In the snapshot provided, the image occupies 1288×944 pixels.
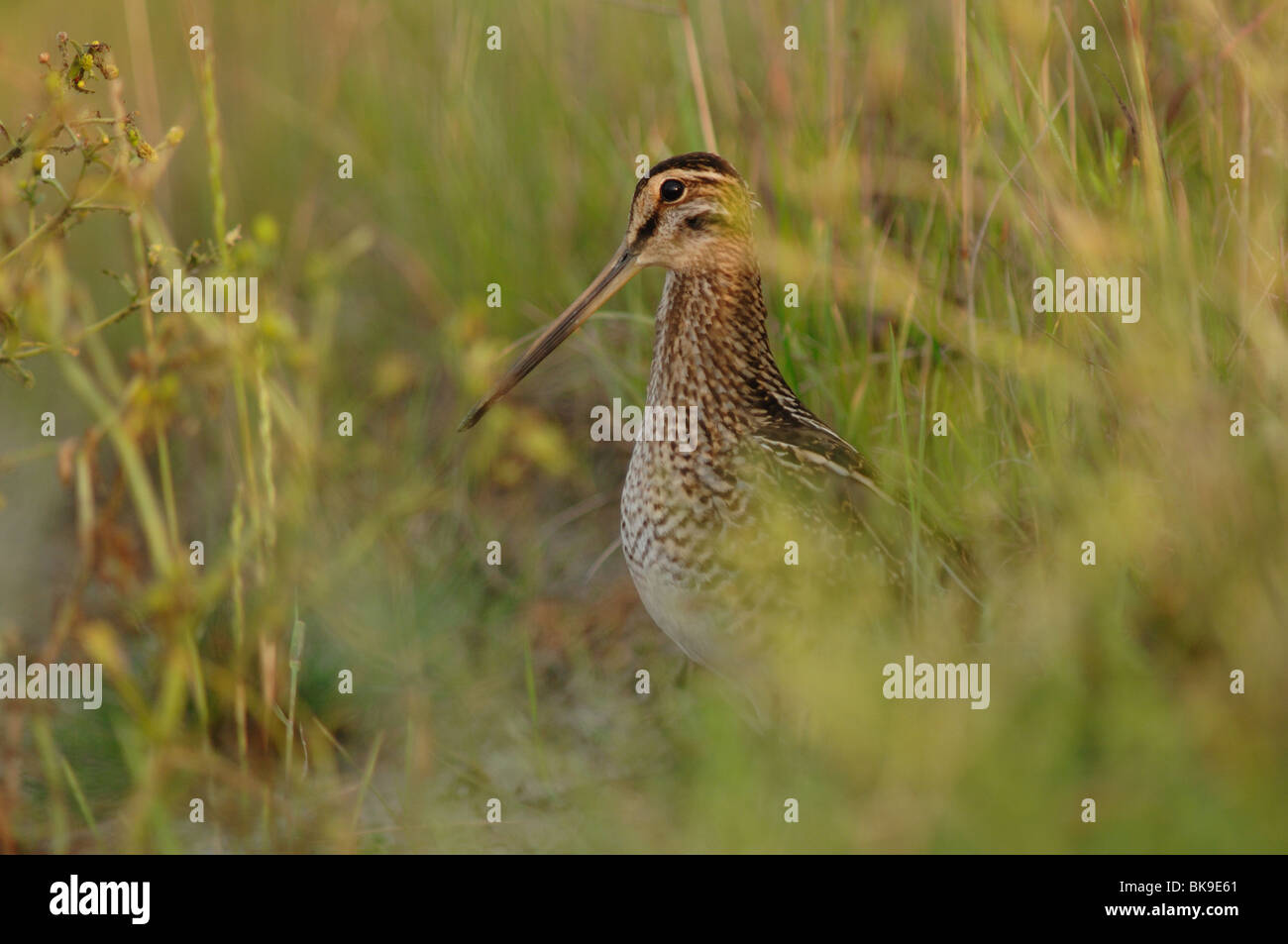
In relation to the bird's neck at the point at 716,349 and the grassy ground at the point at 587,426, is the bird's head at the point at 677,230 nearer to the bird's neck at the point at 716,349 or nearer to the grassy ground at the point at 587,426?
the bird's neck at the point at 716,349

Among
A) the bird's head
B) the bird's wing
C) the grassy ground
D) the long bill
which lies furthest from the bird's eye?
the bird's wing

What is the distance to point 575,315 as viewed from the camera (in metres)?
3.84

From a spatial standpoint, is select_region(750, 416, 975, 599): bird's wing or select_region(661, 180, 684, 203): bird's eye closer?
select_region(750, 416, 975, 599): bird's wing

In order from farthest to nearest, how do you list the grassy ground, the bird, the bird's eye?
the bird's eye
the bird
the grassy ground

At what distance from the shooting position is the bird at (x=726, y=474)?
11.1 feet

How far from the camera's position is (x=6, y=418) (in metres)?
5.39

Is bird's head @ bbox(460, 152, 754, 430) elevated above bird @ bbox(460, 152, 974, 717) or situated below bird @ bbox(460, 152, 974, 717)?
above

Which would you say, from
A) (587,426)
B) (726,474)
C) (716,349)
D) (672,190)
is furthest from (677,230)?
(587,426)

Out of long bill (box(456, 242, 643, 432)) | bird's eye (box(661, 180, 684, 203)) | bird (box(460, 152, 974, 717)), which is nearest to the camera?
bird (box(460, 152, 974, 717))

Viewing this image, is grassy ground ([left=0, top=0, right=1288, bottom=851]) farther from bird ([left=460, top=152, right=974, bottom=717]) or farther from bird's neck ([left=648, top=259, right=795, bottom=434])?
bird's neck ([left=648, top=259, right=795, bottom=434])

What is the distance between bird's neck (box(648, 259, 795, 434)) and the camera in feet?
12.1

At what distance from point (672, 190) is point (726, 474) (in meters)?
0.75

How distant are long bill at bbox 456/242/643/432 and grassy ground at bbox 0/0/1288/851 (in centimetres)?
16

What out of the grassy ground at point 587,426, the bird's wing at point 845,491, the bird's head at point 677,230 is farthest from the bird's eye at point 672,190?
the bird's wing at point 845,491
